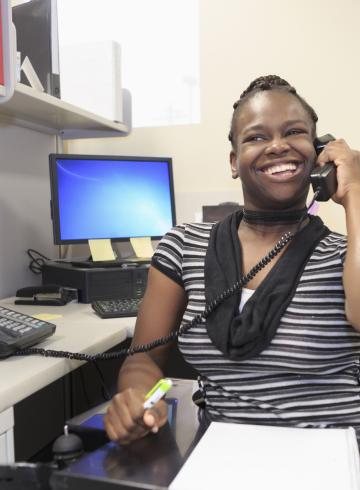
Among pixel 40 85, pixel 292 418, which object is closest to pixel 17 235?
pixel 40 85

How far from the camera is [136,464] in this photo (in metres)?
0.66

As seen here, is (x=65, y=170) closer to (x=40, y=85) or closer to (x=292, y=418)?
(x=40, y=85)

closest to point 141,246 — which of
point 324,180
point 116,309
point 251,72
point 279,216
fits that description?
point 116,309

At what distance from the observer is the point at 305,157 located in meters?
0.94

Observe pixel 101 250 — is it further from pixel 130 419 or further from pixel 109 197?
pixel 130 419

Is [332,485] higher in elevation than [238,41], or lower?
lower

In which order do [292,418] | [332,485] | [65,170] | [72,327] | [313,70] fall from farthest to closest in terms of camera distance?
[313,70]
[65,170]
[72,327]
[292,418]
[332,485]

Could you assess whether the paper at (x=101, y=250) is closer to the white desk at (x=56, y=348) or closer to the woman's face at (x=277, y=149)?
the white desk at (x=56, y=348)

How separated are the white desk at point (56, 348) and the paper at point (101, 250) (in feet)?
0.68

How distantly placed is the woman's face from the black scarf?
80mm

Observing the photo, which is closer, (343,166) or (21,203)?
(343,166)

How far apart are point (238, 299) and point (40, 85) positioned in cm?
109

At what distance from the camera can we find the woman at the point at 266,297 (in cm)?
83

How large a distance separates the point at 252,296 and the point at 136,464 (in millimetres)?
337
